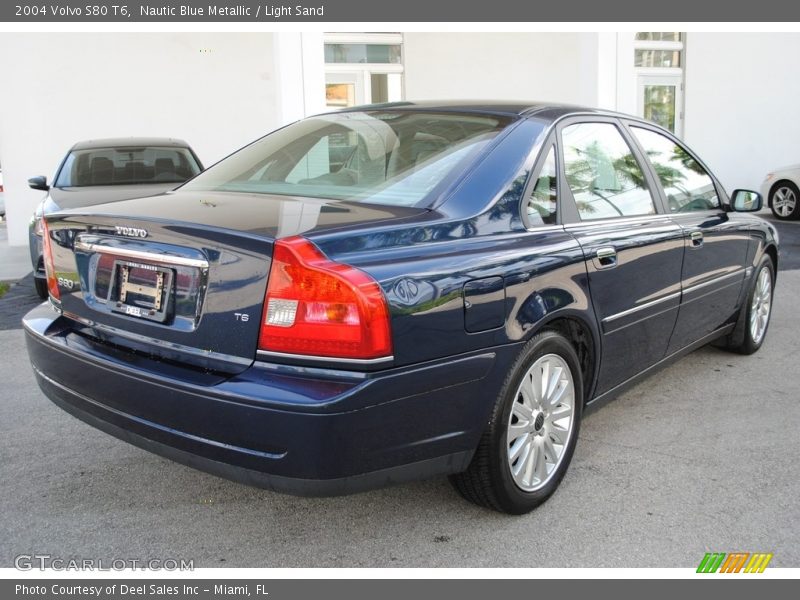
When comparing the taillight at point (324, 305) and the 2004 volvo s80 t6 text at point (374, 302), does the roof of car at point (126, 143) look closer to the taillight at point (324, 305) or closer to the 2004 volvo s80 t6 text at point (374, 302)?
the 2004 volvo s80 t6 text at point (374, 302)

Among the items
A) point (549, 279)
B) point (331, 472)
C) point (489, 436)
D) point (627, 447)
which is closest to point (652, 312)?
point (627, 447)

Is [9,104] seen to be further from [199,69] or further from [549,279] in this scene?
[549,279]

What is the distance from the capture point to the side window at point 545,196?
2.98 meters

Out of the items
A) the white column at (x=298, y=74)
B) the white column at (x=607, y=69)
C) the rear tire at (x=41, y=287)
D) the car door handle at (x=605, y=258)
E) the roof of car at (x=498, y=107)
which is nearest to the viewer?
the car door handle at (x=605, y=258)

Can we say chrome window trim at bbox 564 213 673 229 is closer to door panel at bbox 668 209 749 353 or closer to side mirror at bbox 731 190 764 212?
door panel at bbox 668 209 749 353

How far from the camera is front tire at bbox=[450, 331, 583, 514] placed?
270 centimetres

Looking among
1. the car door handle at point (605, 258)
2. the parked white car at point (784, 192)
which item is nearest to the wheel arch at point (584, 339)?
the car door handle at point (605, 258)

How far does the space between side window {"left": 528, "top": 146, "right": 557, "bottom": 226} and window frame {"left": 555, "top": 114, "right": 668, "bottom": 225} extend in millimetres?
42

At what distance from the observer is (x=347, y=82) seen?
42.3 ft

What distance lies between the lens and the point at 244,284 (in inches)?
91.0

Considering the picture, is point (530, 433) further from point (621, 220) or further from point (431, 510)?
point (621, 220)

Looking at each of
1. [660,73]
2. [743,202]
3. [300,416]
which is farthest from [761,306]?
[660,73]

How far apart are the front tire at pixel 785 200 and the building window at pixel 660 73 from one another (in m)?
2.22

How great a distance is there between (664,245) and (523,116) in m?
1.02
